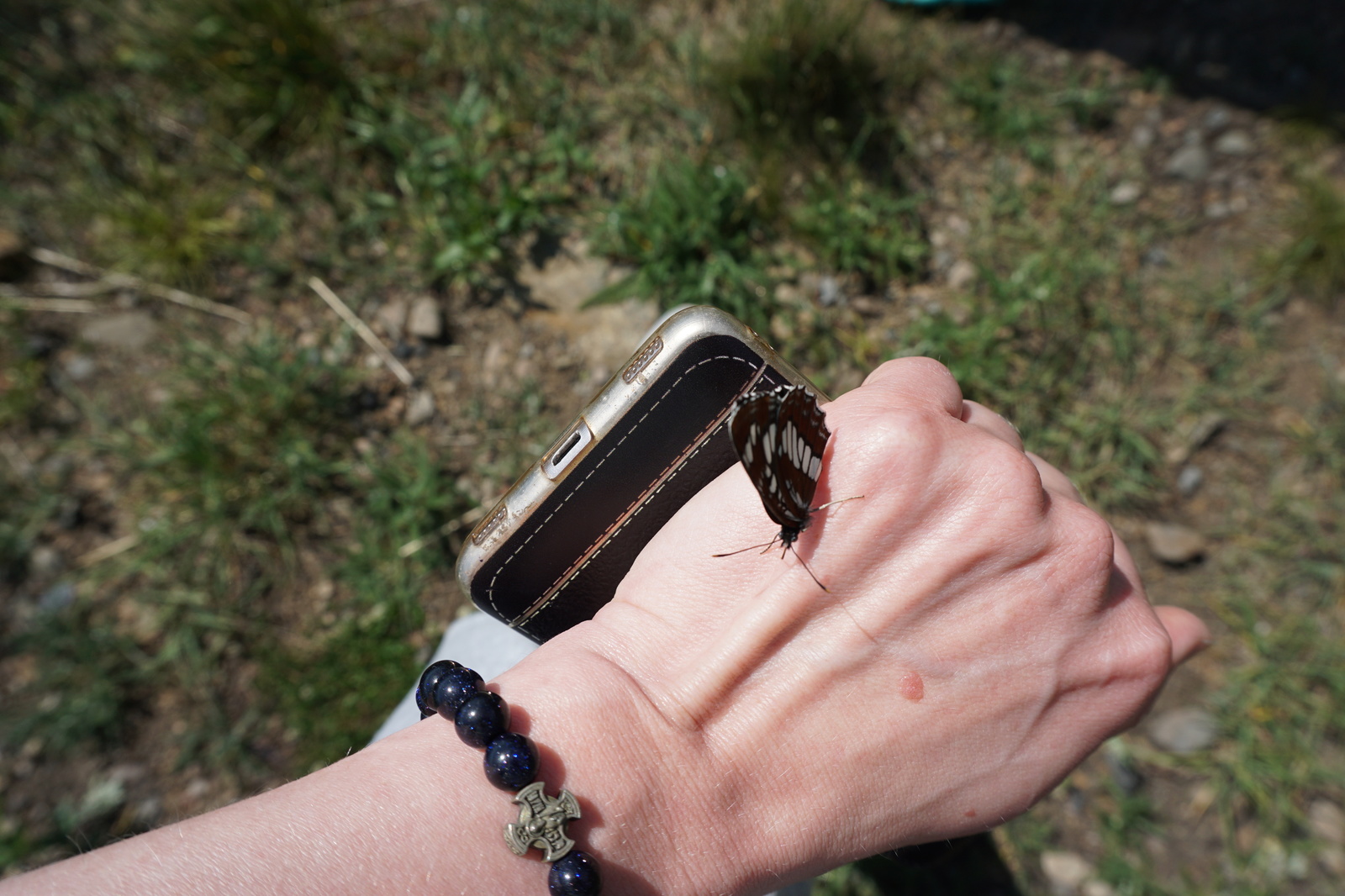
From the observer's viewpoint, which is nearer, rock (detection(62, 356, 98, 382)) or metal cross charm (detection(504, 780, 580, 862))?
metal cross charm (detection(504, 780, 580, 862))

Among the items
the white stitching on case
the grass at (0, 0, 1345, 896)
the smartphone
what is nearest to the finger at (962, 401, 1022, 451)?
the smartphone

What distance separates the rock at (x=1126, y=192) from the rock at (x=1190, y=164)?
0.17m

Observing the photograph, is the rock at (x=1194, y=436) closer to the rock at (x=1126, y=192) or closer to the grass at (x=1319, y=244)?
the grass at (x=1319, y=244)

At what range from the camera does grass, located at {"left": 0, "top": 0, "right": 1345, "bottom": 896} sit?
3293 mm

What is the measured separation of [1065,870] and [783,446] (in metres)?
2.75

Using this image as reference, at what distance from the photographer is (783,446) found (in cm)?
151

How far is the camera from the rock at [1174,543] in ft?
11.1

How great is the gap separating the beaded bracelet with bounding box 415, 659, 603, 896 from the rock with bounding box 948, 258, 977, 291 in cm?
290

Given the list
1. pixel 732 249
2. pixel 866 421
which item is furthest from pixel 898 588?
pixel 732 249

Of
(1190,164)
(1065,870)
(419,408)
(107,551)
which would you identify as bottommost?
(107,551)

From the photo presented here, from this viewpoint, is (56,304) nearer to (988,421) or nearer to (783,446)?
(783,446)

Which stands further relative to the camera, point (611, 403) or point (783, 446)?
point (611, 403)

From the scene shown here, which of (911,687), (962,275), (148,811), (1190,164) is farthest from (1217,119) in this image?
(148,811)

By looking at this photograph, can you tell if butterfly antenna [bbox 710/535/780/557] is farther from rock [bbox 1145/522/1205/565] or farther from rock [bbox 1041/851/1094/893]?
rock [bbox 1145/522/1205/565]
